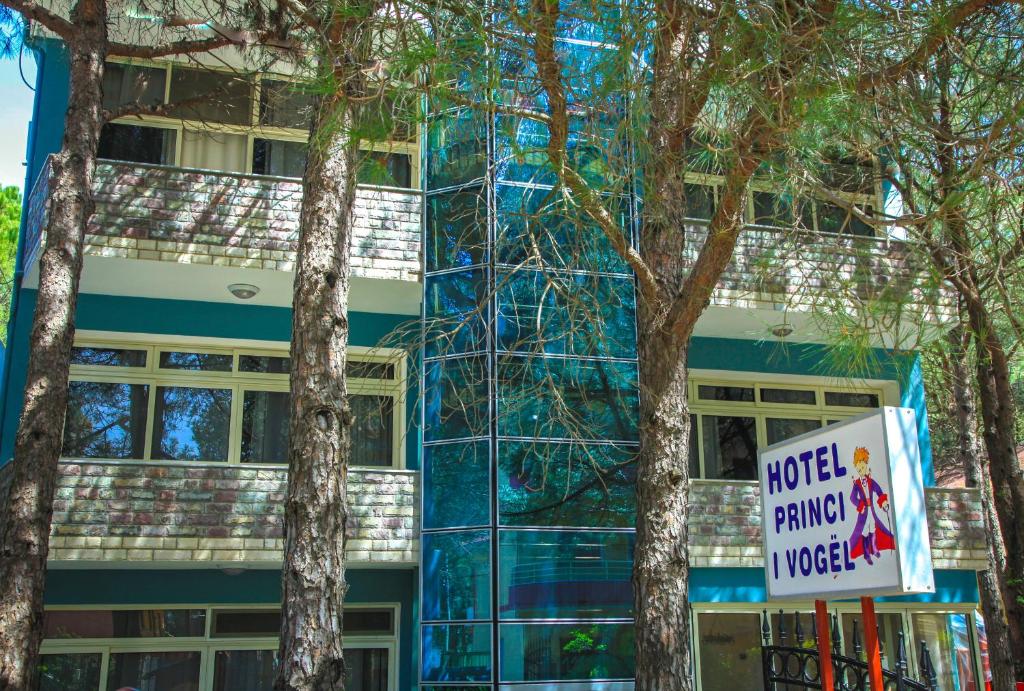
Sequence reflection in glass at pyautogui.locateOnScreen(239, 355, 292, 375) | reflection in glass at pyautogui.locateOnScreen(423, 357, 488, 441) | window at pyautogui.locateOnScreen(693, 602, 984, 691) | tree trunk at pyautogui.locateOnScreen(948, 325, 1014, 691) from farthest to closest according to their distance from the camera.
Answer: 1. tree trunk at pyautogui.locateOnScreen(948, 325, 1014, 691)
2. reflection in glass at pyautogui.locateOnScreen(239, 355, 292, 375)
3. window at pyautogui.locateOnScreen(693, 602, 984, 691)
4. reflection in glass at pyautogui.locateOnScreen(423, 357, 488, 441)

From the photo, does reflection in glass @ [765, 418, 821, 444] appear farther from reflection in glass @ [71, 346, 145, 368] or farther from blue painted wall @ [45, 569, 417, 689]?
reflection in glass @ [71, 346, 145, 368]

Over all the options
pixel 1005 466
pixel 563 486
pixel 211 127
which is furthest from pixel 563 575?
pixel 211 127

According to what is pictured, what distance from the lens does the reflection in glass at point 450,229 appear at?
36.0ft

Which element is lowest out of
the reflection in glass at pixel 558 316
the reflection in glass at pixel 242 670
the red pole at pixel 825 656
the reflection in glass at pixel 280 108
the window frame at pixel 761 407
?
the reflection in glass at pixel 242 670

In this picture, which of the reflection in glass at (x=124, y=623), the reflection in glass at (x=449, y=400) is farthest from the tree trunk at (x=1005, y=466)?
the reflection in glass at (x=124, y=623)

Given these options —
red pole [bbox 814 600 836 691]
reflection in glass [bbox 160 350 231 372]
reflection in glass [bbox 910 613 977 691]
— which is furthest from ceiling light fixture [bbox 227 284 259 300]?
reflection in glass [bbox 910 613 977 691]

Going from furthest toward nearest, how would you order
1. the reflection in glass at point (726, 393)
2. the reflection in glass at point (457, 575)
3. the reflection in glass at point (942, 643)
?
the reflection in glass at point (726, 393) < the reflection in glass at point (942, 643) < the reflection in glass at point (457, 575)

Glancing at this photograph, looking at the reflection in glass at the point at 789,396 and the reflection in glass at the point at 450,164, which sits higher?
the reflection in glass at the point at 450,164

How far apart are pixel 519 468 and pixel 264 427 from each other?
305cm

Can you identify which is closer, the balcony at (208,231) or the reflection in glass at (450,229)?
the balcony at (208,231)

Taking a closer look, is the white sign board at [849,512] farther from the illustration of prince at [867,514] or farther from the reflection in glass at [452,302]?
the reflection in glass at [452,302]

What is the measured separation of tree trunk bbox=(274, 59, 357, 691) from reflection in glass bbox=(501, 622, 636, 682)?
334 centimetres

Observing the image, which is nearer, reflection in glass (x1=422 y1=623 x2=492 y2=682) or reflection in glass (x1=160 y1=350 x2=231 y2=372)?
reflection in glass (x1=422 y1=623 x2=492 y2=682)

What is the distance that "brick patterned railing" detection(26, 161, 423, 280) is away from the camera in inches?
407
